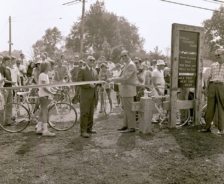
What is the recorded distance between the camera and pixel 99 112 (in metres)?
10.6

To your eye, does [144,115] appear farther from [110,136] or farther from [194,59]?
[194,59]

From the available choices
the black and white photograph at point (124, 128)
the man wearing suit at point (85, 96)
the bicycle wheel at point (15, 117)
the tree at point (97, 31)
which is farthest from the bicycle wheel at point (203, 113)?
the tree at point (97, 31)

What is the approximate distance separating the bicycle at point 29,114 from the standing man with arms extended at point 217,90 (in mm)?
3577

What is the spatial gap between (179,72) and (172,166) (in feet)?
A: 11.9

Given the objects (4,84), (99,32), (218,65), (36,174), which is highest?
(99,32)

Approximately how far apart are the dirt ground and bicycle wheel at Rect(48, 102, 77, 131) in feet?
1.07

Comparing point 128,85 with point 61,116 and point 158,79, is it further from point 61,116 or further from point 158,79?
point 61,116

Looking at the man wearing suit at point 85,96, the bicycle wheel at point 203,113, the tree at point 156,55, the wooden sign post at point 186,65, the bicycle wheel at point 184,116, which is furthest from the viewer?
the tree at point 156,55

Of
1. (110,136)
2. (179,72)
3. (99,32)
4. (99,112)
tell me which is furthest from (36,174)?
(99,32)

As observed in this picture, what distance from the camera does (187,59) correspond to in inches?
314

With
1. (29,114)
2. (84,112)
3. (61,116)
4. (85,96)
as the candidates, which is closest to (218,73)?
(85,96)

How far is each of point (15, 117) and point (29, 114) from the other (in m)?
0.53

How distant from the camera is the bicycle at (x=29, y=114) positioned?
725 cm

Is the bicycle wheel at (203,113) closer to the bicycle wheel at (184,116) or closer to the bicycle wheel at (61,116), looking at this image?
the bicycle wheel at (184,116)
